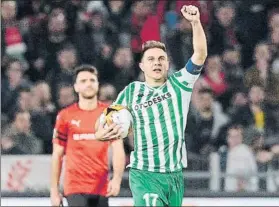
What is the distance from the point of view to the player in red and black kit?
9.81m

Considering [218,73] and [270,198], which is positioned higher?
[218,73]

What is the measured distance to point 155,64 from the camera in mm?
8344

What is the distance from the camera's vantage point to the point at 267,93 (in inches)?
520

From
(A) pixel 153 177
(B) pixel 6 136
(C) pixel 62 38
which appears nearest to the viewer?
(A) pixel 153 177

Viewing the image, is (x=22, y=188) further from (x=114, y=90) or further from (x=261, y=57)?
(x=261, y=57)

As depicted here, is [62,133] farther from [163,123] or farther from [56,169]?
[163,123]

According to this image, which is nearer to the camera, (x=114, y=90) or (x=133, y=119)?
(x=133, y=119)

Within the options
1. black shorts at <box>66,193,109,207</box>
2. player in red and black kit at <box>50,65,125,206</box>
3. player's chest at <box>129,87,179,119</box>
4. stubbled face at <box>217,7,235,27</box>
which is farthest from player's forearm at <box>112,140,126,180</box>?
stubbled face at <box>217,7,235,27</box>

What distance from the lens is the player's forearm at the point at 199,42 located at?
8.03 meters

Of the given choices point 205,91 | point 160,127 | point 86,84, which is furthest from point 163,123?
point 205,91

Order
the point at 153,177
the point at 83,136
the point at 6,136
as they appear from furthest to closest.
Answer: the point at 6,136 < the point at 83,136 < the point at 153,177

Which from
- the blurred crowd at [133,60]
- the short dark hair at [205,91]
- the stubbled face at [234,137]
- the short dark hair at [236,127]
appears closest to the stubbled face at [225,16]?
the blurred crowd at [133,60]

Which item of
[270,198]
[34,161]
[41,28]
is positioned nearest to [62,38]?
[41,28]

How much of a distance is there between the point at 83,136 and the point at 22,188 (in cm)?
248
